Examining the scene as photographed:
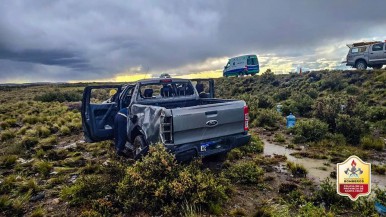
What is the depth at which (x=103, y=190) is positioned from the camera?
18.3ft

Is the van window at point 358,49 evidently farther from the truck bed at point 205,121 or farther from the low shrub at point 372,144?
the truck bed at point 205,121

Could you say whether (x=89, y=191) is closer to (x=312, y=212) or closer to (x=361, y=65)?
(x=312, y=212)

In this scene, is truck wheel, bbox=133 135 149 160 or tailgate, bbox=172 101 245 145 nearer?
tailgate, bbox=172 101 245 145

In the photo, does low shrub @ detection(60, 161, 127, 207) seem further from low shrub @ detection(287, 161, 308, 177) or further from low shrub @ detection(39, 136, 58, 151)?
low shrub @ detection(39, 136, 58, 151)

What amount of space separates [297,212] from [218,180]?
1.64m

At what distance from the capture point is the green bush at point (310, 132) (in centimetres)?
1027

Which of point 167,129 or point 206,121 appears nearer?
point 167,129

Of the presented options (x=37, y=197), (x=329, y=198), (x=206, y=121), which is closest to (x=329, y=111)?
(x=329, y=198)

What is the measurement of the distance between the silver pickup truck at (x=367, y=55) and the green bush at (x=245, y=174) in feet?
69.8

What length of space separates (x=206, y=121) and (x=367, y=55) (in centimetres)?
2230

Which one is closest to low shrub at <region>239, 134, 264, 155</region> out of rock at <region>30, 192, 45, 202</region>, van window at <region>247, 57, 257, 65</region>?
rock at <region>30, 192, 45, 202</region>

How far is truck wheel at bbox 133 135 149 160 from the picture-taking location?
632 cm

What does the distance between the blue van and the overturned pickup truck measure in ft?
98.3

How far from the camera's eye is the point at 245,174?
6.44 meters
